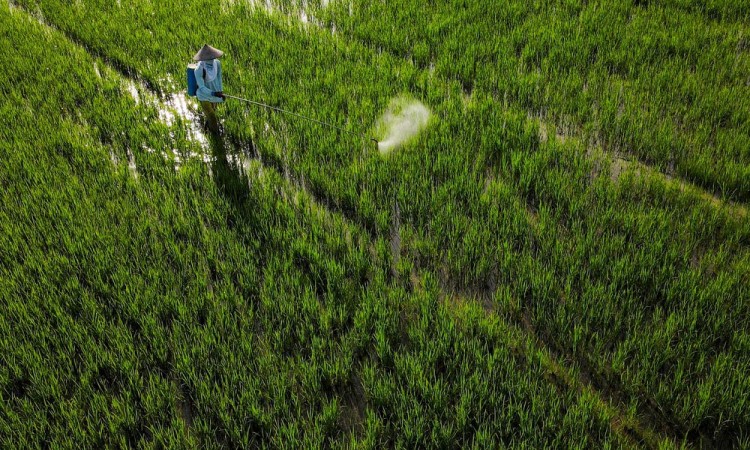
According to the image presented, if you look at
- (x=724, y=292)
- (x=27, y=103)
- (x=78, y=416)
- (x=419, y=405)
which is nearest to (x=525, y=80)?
(x=724, y=292)

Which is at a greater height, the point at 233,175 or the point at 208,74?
the point at 208,74

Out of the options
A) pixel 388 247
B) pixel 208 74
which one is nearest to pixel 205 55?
pixel 208 74

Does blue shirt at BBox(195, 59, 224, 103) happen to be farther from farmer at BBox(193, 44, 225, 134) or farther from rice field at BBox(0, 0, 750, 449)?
rice field at BBox(0, 0, 750, 449)

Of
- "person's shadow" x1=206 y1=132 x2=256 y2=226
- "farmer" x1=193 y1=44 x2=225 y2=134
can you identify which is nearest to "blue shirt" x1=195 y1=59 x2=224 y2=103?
"farmer" x1=193 y1=44 x2=225 y2=134

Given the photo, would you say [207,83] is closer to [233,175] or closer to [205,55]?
[205,55]

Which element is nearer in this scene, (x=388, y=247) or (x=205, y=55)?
(x=388, y=247)

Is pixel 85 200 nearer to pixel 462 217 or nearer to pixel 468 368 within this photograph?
pixel 462 217

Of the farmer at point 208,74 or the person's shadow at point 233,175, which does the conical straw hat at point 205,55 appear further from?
the person's shadow at point 233,175
